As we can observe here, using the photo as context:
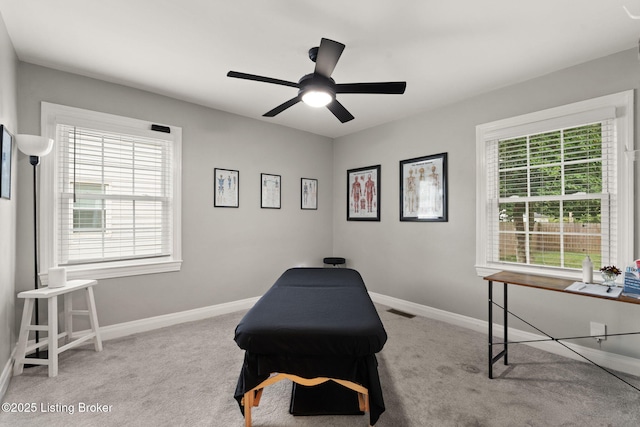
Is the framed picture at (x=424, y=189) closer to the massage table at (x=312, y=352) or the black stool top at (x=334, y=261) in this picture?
the black stool top at (x=334, y=261)

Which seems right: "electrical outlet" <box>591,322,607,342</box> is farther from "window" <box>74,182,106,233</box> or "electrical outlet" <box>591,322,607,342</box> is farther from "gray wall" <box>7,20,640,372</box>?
"window" <box>74,182,106,233</box>

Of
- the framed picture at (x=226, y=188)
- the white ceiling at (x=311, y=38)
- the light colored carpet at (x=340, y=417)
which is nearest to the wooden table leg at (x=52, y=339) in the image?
the light colored carpet at (x=340, y=417)

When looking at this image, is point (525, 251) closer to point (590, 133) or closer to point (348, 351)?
point (590, 133)

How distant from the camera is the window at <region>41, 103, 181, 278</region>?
278cm

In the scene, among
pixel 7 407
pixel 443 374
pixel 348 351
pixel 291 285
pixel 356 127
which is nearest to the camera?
pixel 348 351

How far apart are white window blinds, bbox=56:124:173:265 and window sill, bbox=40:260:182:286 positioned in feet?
0.27

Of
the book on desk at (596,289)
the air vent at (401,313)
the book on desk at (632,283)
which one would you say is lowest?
the air vent at (401,313)

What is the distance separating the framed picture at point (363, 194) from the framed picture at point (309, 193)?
22.0 inches

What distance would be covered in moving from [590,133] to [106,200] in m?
4.76

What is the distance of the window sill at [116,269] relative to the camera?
2.82 m

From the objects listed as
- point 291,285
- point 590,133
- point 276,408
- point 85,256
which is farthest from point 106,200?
point 590,133

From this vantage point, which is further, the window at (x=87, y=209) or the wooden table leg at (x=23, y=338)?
the window at (x=87, y=209)

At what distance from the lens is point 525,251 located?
300 cm

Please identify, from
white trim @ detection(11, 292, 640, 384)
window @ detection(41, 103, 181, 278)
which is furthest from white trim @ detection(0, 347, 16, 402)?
window @ detection(41, 103, 181, 278)
